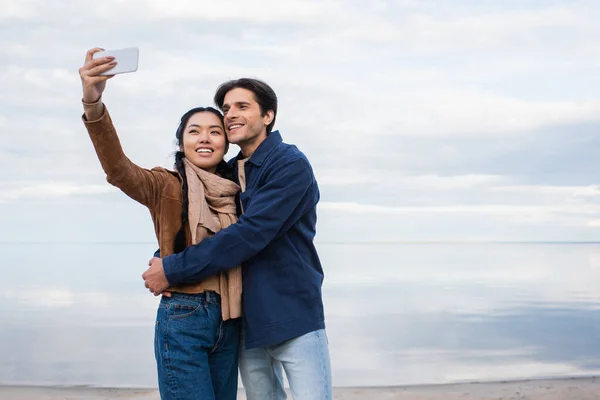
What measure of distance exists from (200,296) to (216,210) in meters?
0.34

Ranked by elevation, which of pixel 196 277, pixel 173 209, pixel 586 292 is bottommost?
pixel 586 292

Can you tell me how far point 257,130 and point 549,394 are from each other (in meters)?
4.11

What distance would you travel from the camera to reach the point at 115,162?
245 cm

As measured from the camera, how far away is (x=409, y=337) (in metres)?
9.27

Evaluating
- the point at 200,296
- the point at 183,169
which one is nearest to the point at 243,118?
the point at 183,169

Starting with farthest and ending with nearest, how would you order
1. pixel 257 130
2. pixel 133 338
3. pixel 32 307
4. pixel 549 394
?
1. pixel 32 307
2. pixel 133 338
3. pixel 549 394
4. pixel 257 130

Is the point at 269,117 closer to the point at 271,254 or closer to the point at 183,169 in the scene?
the point at 183,169

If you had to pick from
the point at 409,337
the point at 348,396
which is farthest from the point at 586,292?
the point at 348,396

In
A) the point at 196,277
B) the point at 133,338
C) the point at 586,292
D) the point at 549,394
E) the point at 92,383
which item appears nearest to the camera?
the point at 196,277

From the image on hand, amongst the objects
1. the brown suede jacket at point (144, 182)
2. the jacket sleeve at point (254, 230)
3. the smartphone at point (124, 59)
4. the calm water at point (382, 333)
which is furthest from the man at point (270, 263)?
the calm water at point (382, 333)

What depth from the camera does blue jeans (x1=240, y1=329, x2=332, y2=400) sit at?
2.65m

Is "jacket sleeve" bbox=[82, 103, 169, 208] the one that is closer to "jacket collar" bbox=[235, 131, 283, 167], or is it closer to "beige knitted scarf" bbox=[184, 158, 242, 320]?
"beige knitted scarf" bbox=[184, 158, 242, 320]

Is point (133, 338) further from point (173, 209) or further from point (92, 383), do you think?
point (173, 209)

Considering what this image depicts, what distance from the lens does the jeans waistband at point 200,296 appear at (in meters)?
2.56
